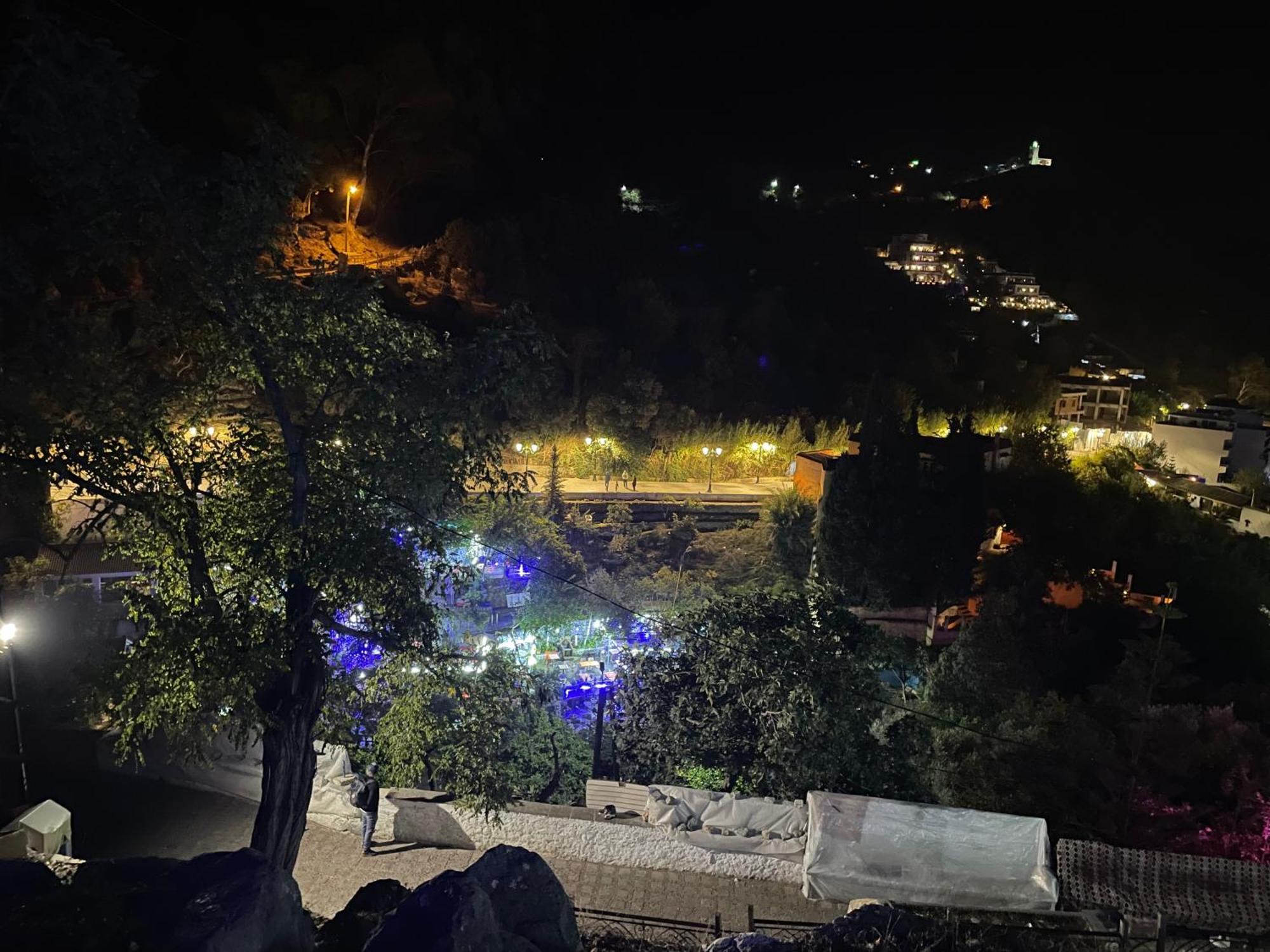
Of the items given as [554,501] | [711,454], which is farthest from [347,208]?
[711,454]

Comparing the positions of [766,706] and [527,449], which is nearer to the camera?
[766,706]

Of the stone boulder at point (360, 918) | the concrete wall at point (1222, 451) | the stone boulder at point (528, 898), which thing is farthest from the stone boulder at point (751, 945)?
the concrete wall at point (1222, 451)

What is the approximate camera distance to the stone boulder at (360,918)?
15.9 feet

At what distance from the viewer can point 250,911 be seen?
4293 millimetres

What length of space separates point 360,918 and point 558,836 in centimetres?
361

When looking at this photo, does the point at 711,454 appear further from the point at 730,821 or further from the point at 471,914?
the point at 471,914

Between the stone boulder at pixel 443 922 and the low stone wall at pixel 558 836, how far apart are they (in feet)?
13.1

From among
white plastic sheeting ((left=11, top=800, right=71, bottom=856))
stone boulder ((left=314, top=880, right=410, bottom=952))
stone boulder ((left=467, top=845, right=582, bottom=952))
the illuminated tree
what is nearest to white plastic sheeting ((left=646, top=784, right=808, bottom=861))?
stone boulder ((left=467, top=845, right=582, bottom=952))

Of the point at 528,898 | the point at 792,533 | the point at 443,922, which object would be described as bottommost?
the point at 792,533

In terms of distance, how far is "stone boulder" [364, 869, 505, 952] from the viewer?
4195 mm

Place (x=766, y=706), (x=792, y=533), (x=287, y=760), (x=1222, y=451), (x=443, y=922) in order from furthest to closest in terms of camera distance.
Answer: (x=1222, y=451) < (x=792, y=533) < (x=766, y=706) < (x=287, y=760) < (x=443, y=922)

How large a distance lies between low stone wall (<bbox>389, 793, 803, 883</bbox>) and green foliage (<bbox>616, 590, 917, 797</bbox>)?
2.74 ft

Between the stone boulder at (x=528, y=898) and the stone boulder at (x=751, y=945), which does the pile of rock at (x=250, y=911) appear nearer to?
the stone boulder at (x=528, y=898)

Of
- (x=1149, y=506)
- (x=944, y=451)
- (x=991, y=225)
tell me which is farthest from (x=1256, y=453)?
(x=991, y=225)
